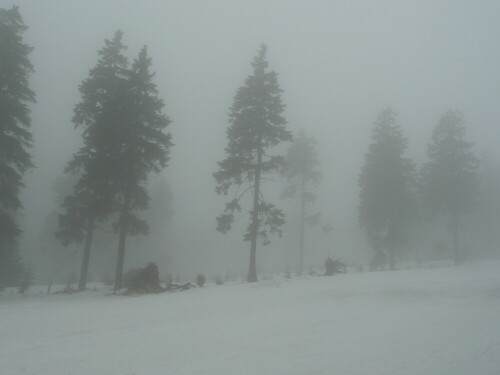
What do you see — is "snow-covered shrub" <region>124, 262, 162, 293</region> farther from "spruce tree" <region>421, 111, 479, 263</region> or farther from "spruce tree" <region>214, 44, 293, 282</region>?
"spruce tree" <region>421, 111, 479, 263</region>

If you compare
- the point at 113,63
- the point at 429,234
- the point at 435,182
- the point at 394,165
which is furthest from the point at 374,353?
the point at 429,234

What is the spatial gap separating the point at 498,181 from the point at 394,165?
2335 centimetres

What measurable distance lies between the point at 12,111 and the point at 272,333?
749 inches

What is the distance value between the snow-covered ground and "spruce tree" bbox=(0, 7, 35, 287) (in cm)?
713

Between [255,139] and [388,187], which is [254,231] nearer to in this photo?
[255,139]

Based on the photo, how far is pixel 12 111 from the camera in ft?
64.4

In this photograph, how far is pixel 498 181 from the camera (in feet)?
146

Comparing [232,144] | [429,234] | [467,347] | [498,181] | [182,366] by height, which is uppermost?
[498,181]

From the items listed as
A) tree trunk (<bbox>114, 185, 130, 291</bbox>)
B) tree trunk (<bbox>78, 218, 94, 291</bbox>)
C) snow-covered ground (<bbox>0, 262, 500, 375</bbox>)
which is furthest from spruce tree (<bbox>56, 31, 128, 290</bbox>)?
snow-covered ground (<bbox>0, 262, 500, 375</bbox>)

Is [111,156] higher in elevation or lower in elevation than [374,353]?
higher

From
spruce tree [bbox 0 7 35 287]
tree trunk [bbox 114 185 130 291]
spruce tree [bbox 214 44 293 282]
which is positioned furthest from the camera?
spruce tree [bbox 214 44 293 282]

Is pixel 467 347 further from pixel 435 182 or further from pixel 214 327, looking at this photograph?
pixel 435 182

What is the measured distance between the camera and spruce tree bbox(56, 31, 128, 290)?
20.8 metres

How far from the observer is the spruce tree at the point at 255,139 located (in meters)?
22.2
